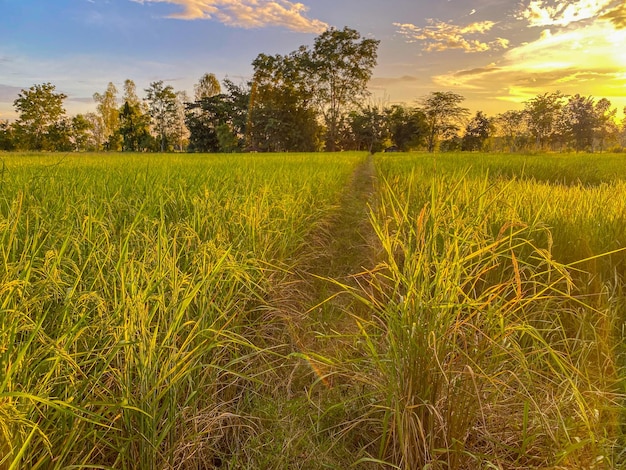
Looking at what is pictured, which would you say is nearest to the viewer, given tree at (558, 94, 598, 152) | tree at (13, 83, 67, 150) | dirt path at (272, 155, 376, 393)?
dirt path at (272, 155, 376, 393)

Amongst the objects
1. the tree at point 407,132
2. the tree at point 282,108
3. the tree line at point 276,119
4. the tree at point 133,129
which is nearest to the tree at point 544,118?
the tree line at point 276,119

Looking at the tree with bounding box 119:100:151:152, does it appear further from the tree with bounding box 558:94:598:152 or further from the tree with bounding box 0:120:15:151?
the tree with bounding box 558:94:598:152

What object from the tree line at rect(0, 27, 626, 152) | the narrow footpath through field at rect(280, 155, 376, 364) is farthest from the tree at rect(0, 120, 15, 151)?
the narrow footpath through field at rect(280, 155, 376, 364)

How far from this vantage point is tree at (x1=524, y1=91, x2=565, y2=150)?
47.0m

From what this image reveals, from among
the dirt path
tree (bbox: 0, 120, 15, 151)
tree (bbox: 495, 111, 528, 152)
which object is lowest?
the dirt path

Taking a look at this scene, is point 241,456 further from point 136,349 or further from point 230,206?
point 230,206

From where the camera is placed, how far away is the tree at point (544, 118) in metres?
47.0

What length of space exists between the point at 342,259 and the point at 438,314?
2.11 metres

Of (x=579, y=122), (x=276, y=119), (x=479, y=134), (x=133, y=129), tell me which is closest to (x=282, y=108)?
(x=276, y=119)

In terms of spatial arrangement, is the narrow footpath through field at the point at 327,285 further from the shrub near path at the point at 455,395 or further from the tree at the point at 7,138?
the tree at the point at 7,138

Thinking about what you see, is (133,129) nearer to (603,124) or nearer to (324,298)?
(324,298)

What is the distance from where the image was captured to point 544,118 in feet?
164

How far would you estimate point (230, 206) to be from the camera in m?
2.38

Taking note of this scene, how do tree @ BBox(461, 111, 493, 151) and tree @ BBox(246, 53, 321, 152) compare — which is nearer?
tree @ BBox(246, 53, 321, 152)
